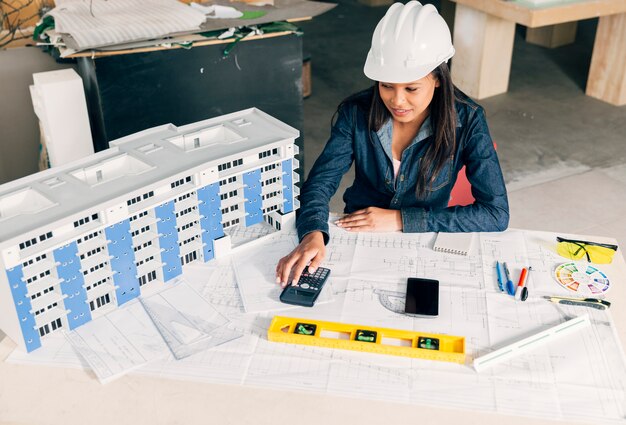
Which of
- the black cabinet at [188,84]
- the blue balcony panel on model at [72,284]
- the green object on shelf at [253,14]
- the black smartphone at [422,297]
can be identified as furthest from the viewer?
the green object on shelf at [253,14]

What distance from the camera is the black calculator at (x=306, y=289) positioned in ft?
5.32

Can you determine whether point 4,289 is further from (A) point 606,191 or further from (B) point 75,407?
(A) point 606,191

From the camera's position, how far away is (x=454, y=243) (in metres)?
1.85

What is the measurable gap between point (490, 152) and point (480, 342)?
0.68 m

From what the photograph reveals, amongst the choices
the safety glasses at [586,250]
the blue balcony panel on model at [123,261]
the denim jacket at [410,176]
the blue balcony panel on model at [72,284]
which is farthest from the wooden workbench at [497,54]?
the blue balcony panel on model at [72,284]

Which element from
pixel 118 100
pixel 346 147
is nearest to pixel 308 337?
pixel 346 147

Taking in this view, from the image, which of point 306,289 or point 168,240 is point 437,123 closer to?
point 306,289


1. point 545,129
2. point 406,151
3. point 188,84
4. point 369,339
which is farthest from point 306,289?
point 545,129

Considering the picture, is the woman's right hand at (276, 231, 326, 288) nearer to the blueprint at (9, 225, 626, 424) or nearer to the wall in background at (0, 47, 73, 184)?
the blueprint at (9, 225, 626, 424)

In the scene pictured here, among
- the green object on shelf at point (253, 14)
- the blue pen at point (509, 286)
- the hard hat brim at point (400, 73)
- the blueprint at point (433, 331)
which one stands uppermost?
the hard hat brim at point (400, 73)

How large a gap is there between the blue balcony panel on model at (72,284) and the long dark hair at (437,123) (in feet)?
3.13

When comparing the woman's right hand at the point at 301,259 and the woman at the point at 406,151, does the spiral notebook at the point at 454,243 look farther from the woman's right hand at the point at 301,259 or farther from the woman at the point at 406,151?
the woman's right hand at the point at 301,259

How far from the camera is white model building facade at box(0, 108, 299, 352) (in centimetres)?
146

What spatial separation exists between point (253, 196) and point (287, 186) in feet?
0.37
